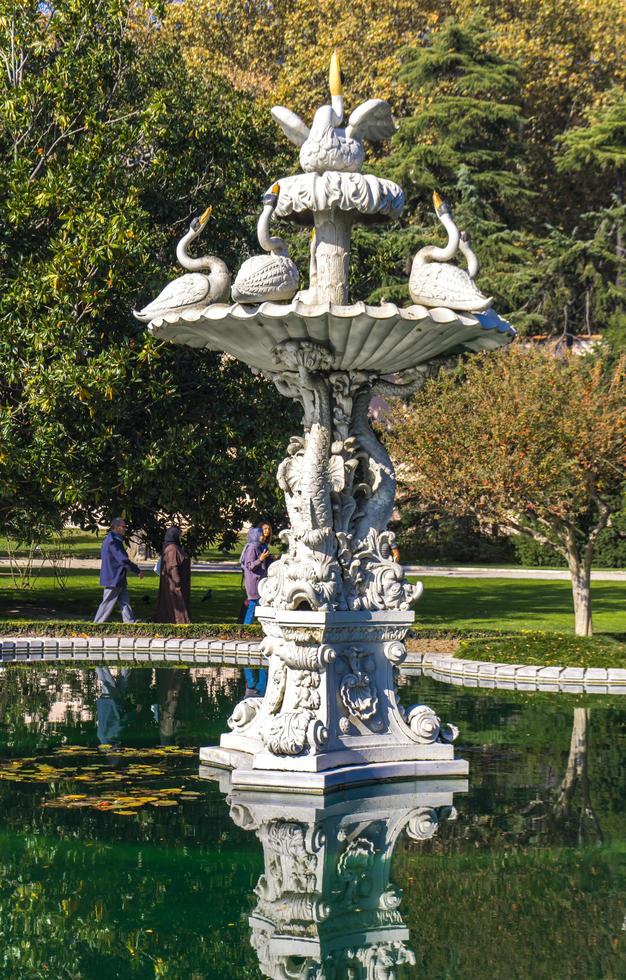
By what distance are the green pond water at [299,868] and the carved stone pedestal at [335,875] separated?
0.01m

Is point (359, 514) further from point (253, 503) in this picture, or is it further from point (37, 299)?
point (253, 503)

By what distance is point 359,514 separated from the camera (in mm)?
8641

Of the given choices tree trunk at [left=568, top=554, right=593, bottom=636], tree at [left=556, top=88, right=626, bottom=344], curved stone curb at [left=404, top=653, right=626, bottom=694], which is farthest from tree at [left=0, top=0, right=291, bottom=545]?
tree at [left=556, top=88, right=626, bottom=344]

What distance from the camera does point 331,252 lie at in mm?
8492

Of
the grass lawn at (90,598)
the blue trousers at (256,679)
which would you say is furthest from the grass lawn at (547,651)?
the grass lawn at (90,598)

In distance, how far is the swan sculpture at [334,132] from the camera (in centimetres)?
832

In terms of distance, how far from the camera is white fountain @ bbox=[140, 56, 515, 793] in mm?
7977

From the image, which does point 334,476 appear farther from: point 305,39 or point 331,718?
point 305,39

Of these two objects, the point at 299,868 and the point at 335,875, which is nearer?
the point at 335,875

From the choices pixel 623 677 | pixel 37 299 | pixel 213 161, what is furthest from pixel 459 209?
pixel 623 677

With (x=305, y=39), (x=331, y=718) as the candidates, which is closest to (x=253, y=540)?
(x=331, y=718)

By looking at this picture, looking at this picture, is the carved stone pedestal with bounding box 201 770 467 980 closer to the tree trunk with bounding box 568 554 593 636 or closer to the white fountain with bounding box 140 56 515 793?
the white fountain with bounding box 140 56 515 793

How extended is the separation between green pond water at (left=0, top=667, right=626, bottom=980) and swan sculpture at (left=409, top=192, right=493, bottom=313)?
3031 mm

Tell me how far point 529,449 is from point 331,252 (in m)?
7.85
